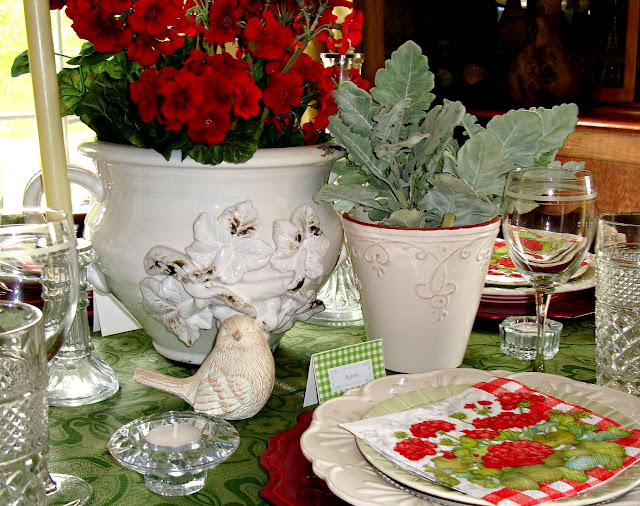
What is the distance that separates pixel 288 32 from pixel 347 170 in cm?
14

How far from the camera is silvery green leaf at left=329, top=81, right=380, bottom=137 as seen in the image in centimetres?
64

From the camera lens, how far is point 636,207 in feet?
6.47

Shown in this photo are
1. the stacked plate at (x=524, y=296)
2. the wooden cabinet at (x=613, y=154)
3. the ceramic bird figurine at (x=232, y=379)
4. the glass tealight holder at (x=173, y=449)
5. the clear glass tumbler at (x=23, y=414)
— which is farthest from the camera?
the wooden cabinet at (x=613, y=154)

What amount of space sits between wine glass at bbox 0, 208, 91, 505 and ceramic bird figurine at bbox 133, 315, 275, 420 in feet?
0.39

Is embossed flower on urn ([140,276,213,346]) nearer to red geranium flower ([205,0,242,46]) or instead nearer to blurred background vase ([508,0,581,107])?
red geranium flower ([205,0,242,46])

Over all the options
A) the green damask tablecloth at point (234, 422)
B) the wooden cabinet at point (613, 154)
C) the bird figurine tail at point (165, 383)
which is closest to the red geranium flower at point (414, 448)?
the green damask tablecloth at point (234, 422)

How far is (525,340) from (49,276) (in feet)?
1.57

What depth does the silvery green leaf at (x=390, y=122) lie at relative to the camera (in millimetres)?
624

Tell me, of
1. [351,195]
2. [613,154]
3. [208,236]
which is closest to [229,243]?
[208,236]

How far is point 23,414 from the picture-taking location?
0.38 m

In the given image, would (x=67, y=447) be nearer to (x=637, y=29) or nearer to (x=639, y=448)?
(x=639, y=448)

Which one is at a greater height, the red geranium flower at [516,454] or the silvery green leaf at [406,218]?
the silvery green leaf at [406,218]

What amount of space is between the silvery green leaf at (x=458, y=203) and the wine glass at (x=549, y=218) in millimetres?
23

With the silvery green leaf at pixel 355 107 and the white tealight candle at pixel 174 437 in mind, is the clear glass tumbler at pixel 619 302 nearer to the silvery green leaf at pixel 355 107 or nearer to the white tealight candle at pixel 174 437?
the silvery green leaf at pixel 355 107
